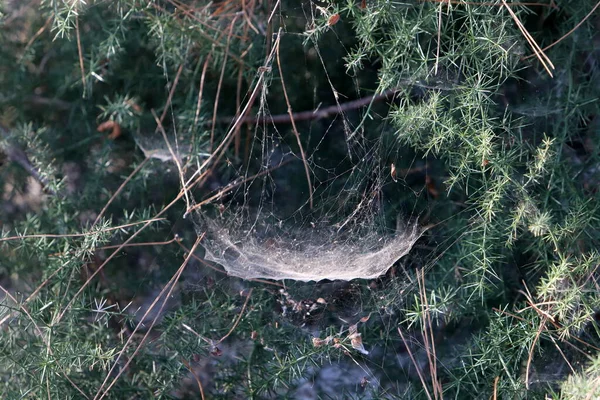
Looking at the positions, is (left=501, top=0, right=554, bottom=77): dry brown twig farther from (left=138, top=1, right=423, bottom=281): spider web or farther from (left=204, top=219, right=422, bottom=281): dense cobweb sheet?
(left=204, top=219, right=422, bottom=281): dense cobweb sheet

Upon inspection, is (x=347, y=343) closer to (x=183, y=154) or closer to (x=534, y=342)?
(x=534, y=342)

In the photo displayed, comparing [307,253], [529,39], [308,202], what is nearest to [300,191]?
[308,202]

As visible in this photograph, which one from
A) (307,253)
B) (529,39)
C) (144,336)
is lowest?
(144,336)

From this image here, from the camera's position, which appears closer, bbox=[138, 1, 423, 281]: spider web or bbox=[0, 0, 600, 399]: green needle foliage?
bbox=[0, 0, 600, 399]: green needle foliage

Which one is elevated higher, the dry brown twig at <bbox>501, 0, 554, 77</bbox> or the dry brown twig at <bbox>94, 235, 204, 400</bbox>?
the dry brown twig at <bbox>501, 0, 554, 77</bbox>

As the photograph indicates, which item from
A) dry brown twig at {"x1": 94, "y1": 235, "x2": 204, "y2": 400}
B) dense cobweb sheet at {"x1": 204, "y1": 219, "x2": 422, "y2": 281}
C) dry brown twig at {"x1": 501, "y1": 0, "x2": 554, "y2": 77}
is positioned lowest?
dry brown twig at {"x1": 94, "y1": 235, "x2": 204, "y2": 400}

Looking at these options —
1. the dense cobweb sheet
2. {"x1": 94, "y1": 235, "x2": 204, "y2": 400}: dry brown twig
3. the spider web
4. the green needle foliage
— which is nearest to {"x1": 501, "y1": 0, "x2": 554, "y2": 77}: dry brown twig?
the green needle foliage

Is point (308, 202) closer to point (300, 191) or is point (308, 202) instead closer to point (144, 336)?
point (300, 191)

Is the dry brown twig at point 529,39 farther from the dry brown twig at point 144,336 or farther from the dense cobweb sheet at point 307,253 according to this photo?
the dry brown twig at point 144,336
